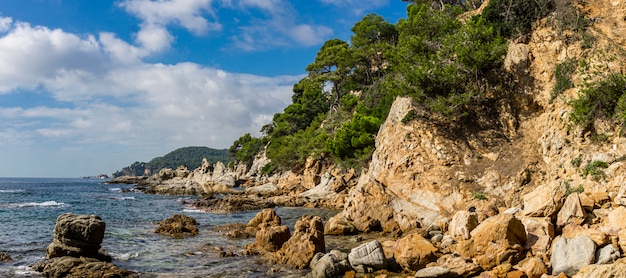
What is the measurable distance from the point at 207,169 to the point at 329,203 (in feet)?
211

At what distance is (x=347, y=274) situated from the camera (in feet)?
44.7

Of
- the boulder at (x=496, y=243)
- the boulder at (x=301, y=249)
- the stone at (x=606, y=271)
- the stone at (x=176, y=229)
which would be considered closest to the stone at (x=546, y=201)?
the boulder at (x=496, y=243)

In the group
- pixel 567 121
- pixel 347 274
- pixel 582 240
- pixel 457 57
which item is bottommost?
pixel 347 274

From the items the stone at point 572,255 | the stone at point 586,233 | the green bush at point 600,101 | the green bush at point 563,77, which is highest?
the green bush at point 563,77

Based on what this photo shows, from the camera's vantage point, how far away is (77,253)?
51.1 ft

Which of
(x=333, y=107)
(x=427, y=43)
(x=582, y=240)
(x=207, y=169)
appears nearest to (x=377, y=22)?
(x=333, y=107)

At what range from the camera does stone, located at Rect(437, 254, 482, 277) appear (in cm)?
1283

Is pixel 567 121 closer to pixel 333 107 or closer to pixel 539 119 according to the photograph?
pixel 539 119

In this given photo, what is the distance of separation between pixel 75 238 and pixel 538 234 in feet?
58.0

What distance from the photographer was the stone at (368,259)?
1408 centimetres

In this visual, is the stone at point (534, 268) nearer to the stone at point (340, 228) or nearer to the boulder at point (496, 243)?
the boulder at point (496, 243)

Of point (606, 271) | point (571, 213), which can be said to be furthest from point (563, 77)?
point (606, 271)

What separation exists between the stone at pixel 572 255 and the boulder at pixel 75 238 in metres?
16.6

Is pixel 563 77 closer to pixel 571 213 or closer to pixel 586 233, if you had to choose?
pixel 571 213
